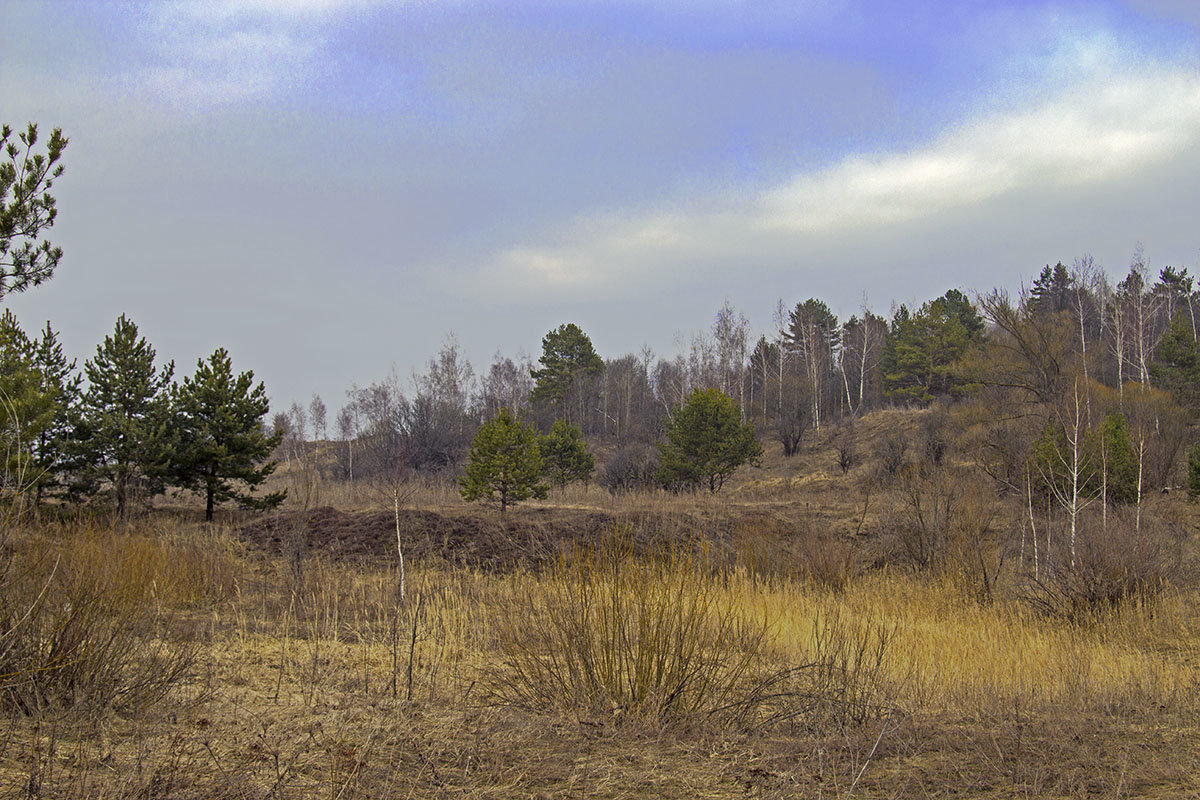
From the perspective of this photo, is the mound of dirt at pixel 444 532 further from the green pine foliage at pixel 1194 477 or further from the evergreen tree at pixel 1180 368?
the evergreen tree at pixel 1180 368

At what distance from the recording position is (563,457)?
130 feet

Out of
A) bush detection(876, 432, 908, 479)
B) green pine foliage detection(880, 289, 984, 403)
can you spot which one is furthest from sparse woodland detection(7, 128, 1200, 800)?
green pine foliage detection(880, 289, 984, 403)

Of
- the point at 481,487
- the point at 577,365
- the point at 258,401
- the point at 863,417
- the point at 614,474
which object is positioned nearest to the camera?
the point at 258,401

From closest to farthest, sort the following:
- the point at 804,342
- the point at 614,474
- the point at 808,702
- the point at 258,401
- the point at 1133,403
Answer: the point at 808,702 → the point at 258,401 → the point at 1133,403 → the point at 614,474 → the point at 804,342

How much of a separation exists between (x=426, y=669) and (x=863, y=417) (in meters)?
47.3

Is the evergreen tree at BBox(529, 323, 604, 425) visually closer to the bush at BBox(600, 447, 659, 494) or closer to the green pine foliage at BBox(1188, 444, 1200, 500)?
the bush at BBox(600, 447, 659, 494)

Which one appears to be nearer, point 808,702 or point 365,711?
point 365,711

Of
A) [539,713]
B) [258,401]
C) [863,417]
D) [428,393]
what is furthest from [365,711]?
[428,393]

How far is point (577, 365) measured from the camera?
63500 mm

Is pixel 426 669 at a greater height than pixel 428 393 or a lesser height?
lesser

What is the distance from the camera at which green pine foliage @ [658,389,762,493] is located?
36.5 m

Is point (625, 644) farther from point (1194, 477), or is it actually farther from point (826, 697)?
point (1194, 477)

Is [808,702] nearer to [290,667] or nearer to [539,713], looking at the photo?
[539,713]

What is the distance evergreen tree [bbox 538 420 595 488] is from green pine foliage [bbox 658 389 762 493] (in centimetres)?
458
